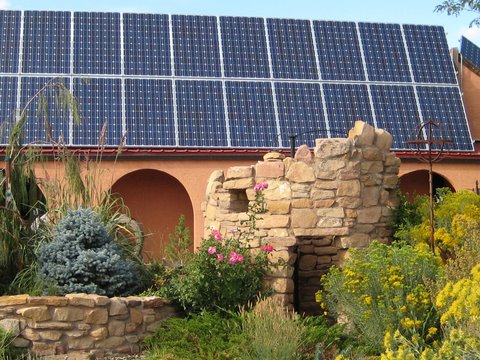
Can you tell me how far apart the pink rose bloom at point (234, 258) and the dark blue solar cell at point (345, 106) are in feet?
24.3

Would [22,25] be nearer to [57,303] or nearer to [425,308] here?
[57,303]

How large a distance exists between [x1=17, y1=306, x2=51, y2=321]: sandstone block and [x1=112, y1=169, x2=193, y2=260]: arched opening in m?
7.09

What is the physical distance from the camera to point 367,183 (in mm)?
14664

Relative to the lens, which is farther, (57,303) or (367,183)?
(367,183)

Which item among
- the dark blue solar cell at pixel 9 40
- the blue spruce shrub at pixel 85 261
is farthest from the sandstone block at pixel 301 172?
the dark blue solar cell at pixel 9 40

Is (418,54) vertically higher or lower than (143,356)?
higher

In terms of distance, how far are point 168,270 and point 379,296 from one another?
3.66 meters

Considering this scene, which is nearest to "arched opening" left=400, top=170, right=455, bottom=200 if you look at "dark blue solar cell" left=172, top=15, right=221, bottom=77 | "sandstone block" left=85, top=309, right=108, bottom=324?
"dark blue solar cell" left=172, top=15, right=221, bottom=77

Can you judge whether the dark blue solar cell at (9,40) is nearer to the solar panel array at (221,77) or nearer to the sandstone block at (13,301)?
the solar panel array at (221,77)

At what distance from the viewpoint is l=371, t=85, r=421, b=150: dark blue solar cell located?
822 inches

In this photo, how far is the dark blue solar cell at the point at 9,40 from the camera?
68.2 feet

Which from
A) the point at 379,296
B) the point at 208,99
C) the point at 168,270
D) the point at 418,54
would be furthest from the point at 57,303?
the point at 418,54

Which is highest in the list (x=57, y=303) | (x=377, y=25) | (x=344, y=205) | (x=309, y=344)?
(x=377, y=25)

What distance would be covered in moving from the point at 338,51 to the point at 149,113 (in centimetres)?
491
